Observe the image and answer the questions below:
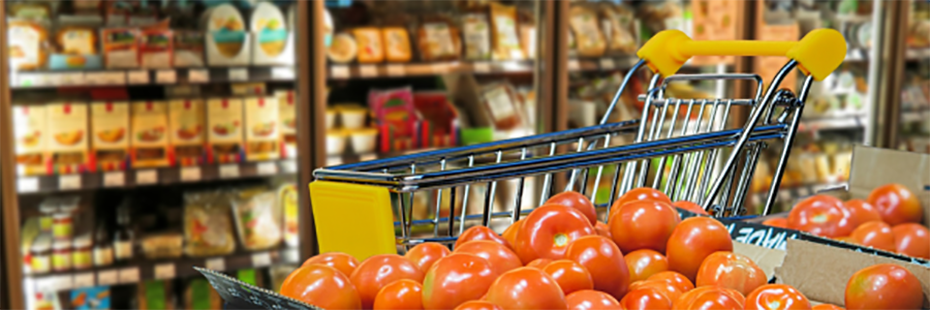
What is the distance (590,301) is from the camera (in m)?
0.70

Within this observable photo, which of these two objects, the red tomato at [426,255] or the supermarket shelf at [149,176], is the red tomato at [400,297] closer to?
the red tomato at [426,255]

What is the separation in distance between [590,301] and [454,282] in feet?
0.39

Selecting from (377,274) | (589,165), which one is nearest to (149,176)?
(589,165)

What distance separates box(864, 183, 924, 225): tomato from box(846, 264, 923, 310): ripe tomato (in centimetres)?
44

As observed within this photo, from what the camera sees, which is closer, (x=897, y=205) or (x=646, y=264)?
(x=646, y=264)

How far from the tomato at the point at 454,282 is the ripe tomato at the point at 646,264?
242 mm

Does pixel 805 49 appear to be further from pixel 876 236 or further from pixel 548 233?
pixel 548 233

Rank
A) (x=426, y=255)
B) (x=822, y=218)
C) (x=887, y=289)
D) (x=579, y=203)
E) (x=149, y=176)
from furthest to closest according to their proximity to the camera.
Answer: (x=149, y=176) → (x=822, y=218) → (x=579, y=203) → (x=426, y=255) → (x=887, y=289)

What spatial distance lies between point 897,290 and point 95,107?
231 cm

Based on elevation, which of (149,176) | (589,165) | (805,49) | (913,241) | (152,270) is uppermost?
(805,49)

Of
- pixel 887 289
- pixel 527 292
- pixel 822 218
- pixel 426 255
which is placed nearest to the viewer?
pixel 527 292

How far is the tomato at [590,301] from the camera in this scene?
688 millimetres

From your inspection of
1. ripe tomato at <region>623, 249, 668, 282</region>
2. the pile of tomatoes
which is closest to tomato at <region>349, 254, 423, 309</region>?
the pile of tomatoes

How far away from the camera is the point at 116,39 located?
2.42m
